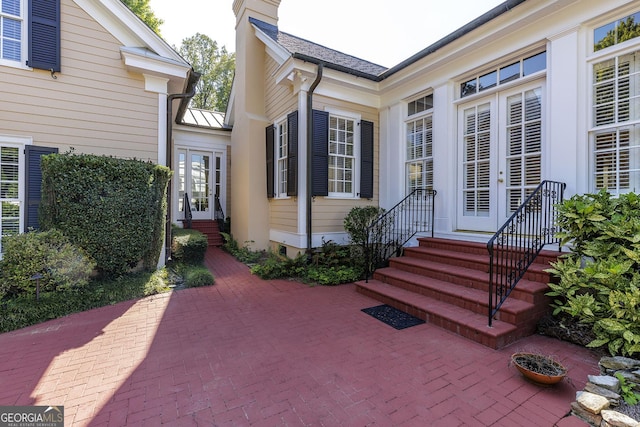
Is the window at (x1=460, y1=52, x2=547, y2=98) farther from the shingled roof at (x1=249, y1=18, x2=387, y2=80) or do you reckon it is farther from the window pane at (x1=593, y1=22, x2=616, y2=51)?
the shingled roof at (x1=249, y1=18, x2=387, y2=80)

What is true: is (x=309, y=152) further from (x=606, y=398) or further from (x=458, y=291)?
(x=606, y=398)

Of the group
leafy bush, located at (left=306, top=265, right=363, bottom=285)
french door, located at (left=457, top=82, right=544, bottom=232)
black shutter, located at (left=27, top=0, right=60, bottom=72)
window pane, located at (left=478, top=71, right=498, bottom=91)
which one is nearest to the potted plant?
french door, located at (left=457, top=82, right=544, bottom=232)

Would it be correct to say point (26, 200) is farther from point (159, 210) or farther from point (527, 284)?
point (527, 284)

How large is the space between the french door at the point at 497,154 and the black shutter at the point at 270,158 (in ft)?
14.5

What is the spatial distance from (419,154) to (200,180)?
25.1 ft

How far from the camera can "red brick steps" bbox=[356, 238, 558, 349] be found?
3.40m

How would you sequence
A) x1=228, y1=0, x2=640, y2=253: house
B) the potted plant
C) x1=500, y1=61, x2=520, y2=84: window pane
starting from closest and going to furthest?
the potted plant
x1=228, y1=0, x2=640, y2=253: house
x1=500, y1=61, x2=520, y2=84: window pane

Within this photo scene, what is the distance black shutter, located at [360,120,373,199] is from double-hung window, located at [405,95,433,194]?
84 centimetres

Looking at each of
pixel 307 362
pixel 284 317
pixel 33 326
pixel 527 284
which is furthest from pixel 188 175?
pixel 527 284

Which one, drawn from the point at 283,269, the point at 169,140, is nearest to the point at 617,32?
the point at 283,269

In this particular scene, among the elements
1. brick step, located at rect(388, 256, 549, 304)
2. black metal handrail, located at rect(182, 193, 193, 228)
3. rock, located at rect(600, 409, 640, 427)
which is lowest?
rock, located at rect(600, 409, 640, 427)

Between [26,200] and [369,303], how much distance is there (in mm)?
5910

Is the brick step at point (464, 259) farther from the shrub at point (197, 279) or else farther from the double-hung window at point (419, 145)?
the shrub at point (197, 279)

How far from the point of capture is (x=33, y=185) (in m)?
4.99
